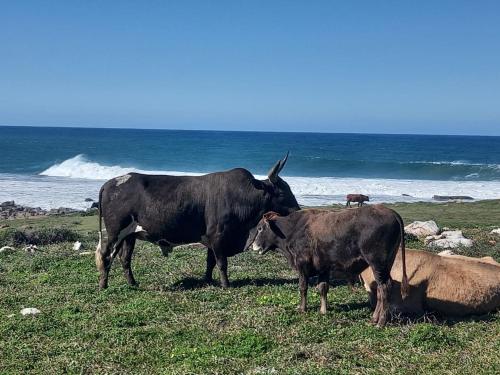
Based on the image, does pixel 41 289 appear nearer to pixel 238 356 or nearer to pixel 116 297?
pixel 116 297

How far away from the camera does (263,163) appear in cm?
8575

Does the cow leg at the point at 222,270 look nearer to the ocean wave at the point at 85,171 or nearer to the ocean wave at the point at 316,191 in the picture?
the ocean wave at the point at 316,191

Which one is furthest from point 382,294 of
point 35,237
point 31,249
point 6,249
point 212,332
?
point 35,237

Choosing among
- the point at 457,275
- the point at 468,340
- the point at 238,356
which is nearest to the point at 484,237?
the point at 457,275

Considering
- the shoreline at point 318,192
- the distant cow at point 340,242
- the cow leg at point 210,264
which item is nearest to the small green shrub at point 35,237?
the cow leg at point 210,264

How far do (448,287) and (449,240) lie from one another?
676cm

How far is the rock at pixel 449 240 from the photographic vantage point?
15.2m

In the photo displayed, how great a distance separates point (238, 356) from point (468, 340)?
2841 mm

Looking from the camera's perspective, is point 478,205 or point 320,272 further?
point 478,205

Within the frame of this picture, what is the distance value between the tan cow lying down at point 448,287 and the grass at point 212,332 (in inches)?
9.2

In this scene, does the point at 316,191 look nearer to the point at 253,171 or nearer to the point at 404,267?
the point at 253,171

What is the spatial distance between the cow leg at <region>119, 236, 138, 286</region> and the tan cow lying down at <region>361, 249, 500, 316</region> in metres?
4.50

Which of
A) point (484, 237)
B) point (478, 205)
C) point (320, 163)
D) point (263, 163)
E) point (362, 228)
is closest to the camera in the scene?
point (362, 228)

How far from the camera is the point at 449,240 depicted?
15625 millimetres
